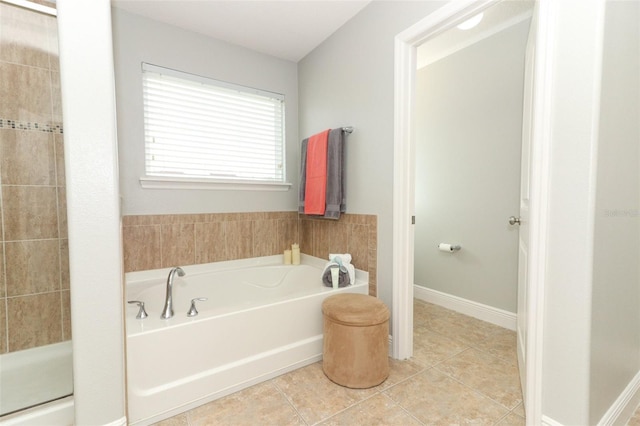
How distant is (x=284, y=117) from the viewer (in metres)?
2.73

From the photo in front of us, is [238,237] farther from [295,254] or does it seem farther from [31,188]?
[31,188]

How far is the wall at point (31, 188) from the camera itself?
1567mm

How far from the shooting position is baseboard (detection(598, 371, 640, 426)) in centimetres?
119

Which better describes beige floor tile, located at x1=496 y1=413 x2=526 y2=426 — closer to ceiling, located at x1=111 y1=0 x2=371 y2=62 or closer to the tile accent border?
ceiling, located at x1=111 y1=0 x2=371 y2=62

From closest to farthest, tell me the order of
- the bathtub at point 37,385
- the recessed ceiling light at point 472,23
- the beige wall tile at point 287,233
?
1. the bathtub at point 37,385
2. the recessed ceiling light at point 472,23
3. the beige wall tile at point 287,233

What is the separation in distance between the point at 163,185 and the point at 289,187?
108 cm

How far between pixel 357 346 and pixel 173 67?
2360 millimetres

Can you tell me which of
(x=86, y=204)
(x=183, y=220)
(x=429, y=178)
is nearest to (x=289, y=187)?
(x=183, y=220)

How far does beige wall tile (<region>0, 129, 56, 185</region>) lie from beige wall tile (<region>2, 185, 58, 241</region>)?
0.16 feet

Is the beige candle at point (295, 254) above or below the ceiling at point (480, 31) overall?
below

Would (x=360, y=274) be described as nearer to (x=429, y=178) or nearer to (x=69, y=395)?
(x=429, y=178)

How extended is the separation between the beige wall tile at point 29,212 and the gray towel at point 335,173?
172 centimetres

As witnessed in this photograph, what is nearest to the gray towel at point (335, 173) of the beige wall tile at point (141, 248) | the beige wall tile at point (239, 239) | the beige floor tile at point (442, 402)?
the beige wall tile at point (239, 239)

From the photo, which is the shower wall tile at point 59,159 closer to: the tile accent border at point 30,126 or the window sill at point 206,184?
the tile accent border at point 30,126
